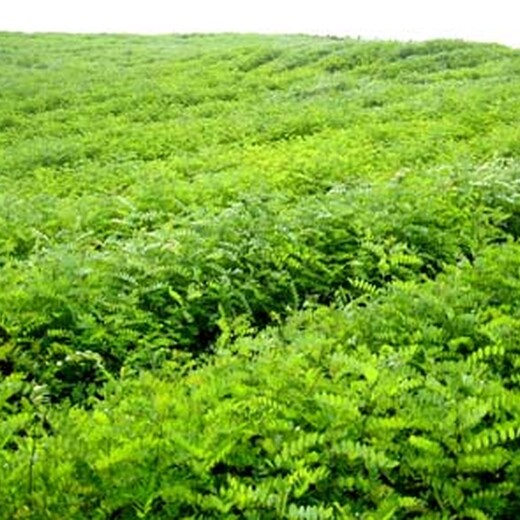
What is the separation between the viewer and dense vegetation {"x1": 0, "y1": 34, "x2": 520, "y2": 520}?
3.73m

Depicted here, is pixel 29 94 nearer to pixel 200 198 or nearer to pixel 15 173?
pixel 15 173

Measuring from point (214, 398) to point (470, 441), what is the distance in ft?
4.24

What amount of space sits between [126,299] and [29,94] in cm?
1899

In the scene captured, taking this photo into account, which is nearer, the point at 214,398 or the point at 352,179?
the point at 214,398

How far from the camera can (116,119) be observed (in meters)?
19.4

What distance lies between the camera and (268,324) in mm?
6988

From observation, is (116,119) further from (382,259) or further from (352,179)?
(382,259)

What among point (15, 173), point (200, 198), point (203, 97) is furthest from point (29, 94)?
point (200, 198)

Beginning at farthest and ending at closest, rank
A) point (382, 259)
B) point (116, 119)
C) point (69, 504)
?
point (116, 119), point (382, 259), point (69, 504)

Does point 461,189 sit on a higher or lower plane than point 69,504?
higher

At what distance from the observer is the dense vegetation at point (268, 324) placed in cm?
373

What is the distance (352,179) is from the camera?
10875mm

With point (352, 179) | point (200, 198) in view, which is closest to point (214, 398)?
point (200, 198)

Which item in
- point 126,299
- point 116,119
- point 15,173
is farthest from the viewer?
point 116,119
